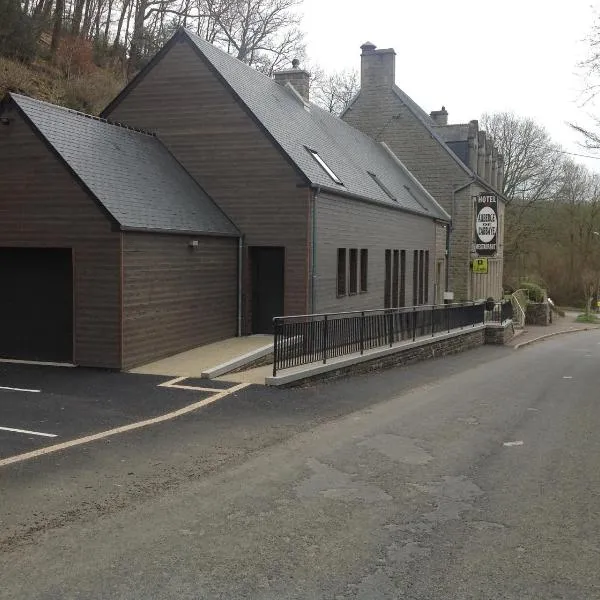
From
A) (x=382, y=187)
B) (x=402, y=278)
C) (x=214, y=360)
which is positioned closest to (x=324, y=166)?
(x=382, y=187)

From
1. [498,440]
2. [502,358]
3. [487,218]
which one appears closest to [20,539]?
[498,440]

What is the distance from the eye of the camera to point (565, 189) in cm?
5459

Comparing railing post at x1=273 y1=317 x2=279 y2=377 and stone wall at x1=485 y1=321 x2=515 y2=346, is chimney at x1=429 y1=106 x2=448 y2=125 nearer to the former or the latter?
stone wall at x1=485 y1=321 x2=515 y2=346

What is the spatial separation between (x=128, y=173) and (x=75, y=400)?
245 inches

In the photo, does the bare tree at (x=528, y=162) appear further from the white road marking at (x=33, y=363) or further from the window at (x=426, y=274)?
the white road marking at (x=33, y=363)

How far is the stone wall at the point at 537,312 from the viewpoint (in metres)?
46.1

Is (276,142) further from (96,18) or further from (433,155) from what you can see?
(96,18)

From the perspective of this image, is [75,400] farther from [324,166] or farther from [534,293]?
[534,293]

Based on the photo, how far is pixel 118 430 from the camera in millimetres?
8969

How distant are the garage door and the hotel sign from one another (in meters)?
23.7

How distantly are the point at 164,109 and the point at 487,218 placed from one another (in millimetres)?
19108

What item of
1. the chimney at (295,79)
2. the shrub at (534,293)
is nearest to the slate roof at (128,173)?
the chimney at (295,79)

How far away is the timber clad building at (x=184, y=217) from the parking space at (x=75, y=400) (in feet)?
3.07

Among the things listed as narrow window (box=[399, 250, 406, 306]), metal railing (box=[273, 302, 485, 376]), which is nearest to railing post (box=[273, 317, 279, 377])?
metal railing (box=[273, 302, 485, 376])
